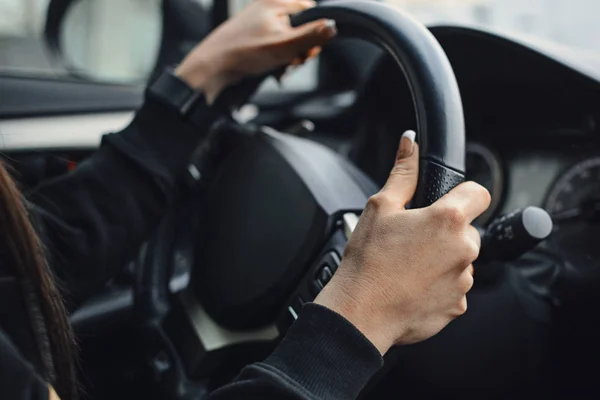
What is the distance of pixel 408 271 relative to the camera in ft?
2.09

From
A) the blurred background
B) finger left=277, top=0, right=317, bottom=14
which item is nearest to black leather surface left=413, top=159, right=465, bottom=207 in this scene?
finger left=277, top=0, right=317, bottom=14

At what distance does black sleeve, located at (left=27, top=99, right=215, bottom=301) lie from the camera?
3.32 feet

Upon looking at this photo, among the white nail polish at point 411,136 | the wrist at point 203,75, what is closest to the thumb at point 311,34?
the wrist at point 203,75

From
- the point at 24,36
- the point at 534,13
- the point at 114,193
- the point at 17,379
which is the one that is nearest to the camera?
the point at 17,379

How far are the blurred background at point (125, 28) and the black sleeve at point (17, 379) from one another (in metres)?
1.14

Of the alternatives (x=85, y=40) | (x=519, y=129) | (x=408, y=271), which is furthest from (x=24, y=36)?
(x=408, y=271)

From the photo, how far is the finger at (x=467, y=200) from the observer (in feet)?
2.11

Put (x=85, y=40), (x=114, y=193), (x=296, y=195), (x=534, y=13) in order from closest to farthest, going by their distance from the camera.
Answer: (x=296, y=195), (x=114, y=193), (x=85, y=40), (x=534, y=13)

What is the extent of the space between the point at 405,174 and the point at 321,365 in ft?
0.63

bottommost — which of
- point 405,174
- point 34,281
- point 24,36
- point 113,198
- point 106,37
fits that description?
point 106,37

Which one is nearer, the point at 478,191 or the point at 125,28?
the point at 478,191

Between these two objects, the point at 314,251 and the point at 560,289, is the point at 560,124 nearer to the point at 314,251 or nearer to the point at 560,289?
the point at 560,289

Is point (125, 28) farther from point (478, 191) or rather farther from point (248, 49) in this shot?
point (478, 191)

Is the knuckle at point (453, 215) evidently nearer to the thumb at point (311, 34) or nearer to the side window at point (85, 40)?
the thumb at point (311, 34)
